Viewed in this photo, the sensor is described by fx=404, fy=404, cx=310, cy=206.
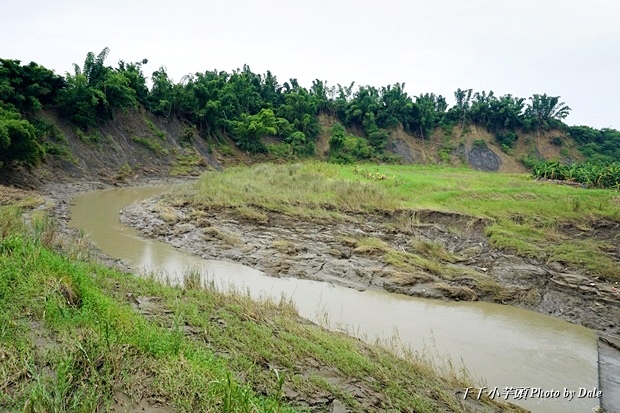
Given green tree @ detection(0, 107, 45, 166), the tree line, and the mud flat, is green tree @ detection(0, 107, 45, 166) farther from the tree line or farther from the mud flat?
the mud flat

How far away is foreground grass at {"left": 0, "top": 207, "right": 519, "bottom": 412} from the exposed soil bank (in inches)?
171

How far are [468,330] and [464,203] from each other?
9.25 m

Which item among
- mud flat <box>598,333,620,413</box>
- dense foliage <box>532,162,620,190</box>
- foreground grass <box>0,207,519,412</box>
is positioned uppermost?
dense foliage <box>532,162,620,190</box>

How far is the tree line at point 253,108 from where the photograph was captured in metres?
26.0

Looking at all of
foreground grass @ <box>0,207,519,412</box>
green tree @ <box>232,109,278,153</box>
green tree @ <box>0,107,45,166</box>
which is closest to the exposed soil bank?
foreground grass @ <box>0,207,519,412</box>

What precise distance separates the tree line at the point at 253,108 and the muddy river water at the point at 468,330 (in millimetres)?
15343

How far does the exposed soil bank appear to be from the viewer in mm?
9602

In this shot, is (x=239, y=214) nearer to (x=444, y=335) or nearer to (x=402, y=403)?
(x=444, y=335)

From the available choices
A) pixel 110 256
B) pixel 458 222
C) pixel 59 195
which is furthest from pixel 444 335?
pixel 59 195

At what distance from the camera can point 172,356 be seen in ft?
14.2

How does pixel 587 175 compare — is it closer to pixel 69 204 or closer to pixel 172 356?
pixel 172 356

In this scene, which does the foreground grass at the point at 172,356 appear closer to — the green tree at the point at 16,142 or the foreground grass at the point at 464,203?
the foreground grass at the point at 464,203

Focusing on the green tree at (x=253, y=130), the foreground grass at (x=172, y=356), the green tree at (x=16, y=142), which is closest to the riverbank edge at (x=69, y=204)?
the foreground grass at (x=172, y=356)

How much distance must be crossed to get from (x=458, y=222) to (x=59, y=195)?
19.7 metres
